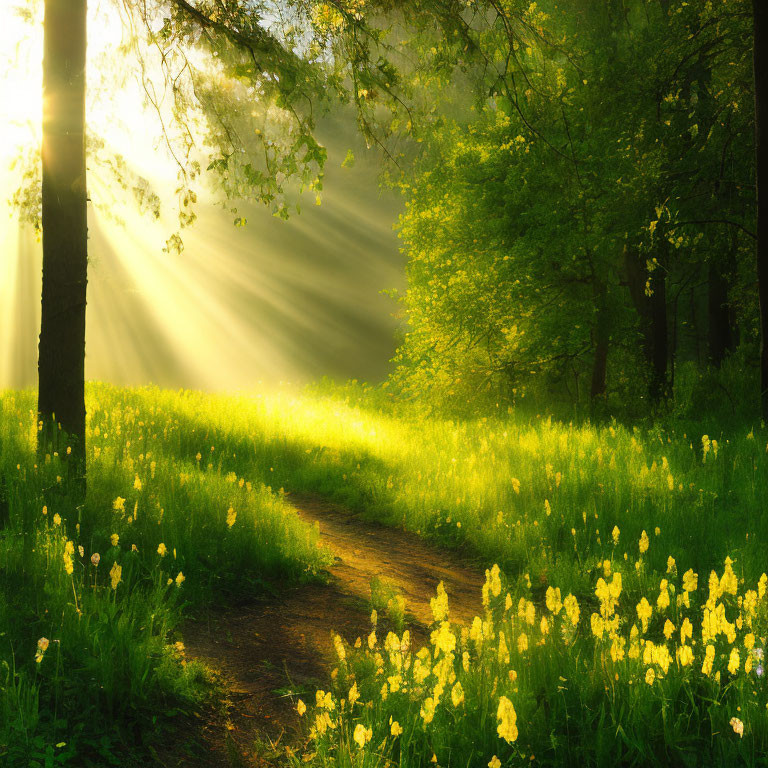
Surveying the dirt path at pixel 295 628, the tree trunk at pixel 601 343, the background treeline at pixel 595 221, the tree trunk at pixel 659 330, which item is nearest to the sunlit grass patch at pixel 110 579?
the dirt path at pixel 295 628

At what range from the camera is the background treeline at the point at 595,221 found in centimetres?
947

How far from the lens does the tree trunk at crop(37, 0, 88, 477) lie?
5.69 meters

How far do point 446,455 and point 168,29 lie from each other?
242 inches

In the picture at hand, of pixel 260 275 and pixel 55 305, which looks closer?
pixel 55 305

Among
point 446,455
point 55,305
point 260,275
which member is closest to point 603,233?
point 446,455

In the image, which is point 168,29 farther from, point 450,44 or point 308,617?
point 308,617

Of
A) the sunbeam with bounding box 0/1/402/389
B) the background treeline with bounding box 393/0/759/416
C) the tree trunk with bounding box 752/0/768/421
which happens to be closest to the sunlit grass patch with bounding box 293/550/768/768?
the tree trunk with bounding box 752/0/768/421

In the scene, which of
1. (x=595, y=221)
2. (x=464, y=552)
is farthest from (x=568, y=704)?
(x=595, y=221)

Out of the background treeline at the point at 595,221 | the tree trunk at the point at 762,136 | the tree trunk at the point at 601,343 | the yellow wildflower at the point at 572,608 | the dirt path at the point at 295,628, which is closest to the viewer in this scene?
the yellow wildflower at the point at 572,608

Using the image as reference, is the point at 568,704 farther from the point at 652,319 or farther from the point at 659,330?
the point at 652,319

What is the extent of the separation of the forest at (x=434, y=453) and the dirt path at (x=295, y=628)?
3cm

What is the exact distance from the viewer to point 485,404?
44.9ft

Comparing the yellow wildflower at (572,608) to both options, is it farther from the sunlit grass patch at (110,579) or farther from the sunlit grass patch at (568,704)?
the sunlit grass patch at (110,579)

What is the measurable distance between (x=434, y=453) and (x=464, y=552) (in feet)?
10.1
